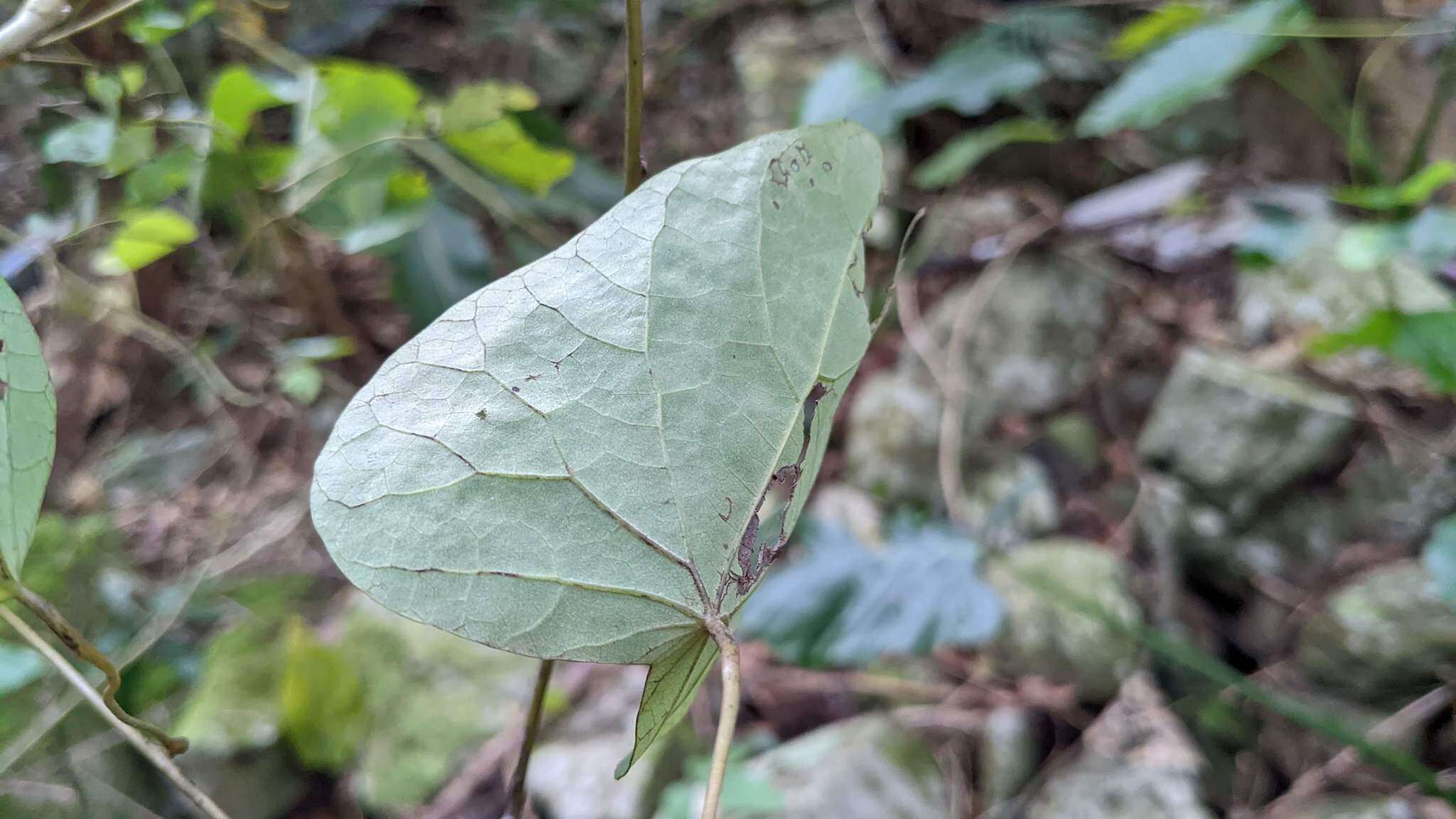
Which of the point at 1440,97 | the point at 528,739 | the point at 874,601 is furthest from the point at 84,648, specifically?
the point at 1440,97

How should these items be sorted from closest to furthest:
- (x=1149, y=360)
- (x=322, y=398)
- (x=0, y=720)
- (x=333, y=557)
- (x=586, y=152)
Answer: (x=333, y=557) → (x=0, y=720) → (x=586, y=152) → (x=322, y=398) → (x=1149, y=360)

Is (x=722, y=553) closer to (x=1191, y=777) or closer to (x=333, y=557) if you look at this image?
(x=333, y=557)

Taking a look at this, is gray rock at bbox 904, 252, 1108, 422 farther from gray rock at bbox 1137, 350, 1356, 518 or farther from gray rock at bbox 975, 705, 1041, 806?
gray rock at bbox 975, 705, 1041, 806

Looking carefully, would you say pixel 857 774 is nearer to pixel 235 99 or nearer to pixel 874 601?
pixel 874 601

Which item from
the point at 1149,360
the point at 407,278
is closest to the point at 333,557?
the point at 407,278

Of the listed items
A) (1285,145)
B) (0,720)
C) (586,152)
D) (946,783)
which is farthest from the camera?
(1285,145)

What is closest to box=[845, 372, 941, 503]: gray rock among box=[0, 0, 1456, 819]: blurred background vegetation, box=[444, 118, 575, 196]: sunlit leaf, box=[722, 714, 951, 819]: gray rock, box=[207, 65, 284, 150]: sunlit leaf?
box=[0, 0, 1456, 819]: blurred background vegetation

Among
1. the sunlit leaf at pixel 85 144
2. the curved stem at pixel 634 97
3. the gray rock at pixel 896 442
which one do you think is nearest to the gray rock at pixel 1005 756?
→ the gray rock at pixel 896 442
